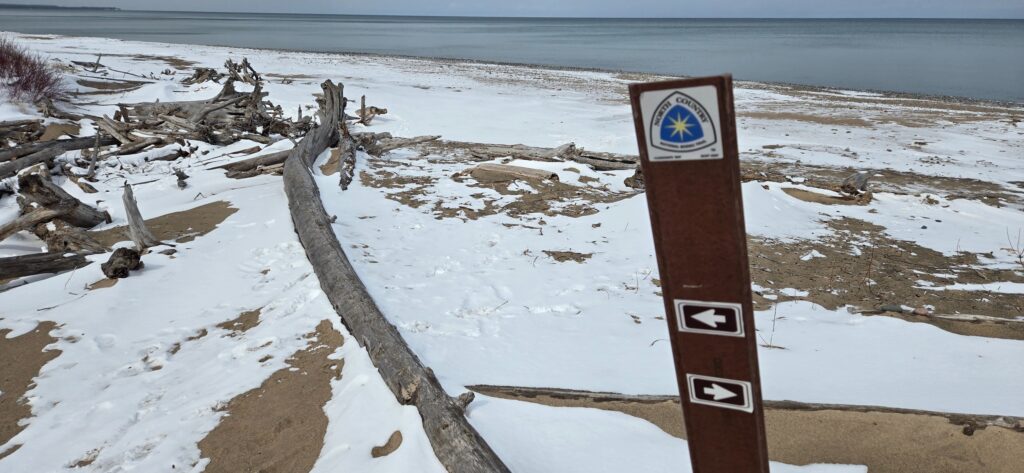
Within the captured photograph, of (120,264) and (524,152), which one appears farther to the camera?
(524,152)

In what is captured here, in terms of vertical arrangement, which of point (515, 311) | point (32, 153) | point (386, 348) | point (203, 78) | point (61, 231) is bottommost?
point (515, 311)

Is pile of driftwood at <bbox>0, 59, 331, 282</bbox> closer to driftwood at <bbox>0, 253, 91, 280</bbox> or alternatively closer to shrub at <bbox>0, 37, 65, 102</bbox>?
driftwood at <bbox>0, 253, 91, 280</bbox>

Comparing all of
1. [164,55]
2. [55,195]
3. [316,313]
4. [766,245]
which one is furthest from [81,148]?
[164,55]

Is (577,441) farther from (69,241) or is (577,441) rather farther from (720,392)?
(69,241)

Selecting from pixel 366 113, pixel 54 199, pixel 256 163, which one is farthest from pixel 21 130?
pixel 366 113

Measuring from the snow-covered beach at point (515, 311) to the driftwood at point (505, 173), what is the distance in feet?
0.96

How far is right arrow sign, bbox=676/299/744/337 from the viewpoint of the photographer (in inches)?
60.1

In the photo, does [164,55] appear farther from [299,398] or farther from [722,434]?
[722,434]

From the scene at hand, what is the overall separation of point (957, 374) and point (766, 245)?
3.91m

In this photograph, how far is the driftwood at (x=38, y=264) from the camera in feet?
22.4

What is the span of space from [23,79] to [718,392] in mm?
21846

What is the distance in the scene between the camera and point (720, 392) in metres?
1.64

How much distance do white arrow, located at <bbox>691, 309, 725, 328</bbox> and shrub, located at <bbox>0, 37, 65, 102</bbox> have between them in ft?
69.7

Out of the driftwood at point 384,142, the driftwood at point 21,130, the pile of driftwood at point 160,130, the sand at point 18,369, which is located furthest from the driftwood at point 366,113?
the sand at point 18,369
